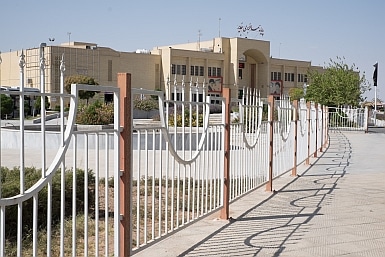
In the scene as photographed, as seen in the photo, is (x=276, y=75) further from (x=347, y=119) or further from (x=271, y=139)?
(x=271, y=139)

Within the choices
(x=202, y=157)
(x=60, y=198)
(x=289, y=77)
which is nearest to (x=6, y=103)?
(x=60, y=198)

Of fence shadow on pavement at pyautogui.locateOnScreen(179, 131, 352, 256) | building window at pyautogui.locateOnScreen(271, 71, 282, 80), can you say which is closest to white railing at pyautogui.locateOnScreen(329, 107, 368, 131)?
fence shadow on pavement at pyautogui.locateOnScreen(179, 131, 352, 256)

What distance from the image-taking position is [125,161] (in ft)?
12.6

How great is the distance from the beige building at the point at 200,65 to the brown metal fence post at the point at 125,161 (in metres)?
43.8

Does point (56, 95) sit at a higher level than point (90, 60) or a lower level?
lower

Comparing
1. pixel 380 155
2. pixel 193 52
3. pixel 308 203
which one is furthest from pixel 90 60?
pixel 308 203

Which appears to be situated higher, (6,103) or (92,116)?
(6,103)

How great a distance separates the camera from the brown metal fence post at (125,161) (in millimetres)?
3785

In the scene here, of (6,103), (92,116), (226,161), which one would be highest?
(6,103)

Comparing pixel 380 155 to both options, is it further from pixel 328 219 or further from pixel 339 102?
pixel 339 102

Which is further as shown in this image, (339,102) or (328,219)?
(339,102)

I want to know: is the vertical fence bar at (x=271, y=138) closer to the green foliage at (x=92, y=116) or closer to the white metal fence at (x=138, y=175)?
the white metal fence at (x=138, y=175)

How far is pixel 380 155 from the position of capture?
17.1m

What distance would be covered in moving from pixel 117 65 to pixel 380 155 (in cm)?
4409
